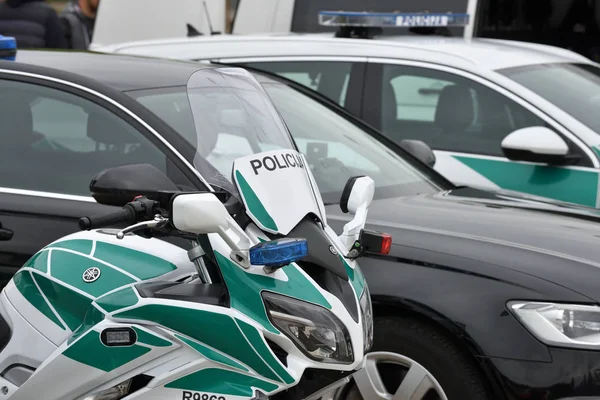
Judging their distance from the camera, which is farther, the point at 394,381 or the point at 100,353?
the point at 394,381

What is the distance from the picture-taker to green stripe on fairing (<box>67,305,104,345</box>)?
2.52 m

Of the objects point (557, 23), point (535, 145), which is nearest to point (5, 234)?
point (535, 145)

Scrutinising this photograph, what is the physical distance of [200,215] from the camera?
7.36 ft

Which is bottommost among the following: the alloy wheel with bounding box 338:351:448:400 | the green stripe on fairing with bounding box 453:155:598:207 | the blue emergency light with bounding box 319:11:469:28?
the alloy wheel with bounding box 338:351:448:400

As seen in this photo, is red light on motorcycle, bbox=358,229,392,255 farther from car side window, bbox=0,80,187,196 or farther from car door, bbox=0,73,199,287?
car side window, bbox=0,80,187,196

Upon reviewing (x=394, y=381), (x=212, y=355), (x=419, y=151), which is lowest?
(x=394, y=381)

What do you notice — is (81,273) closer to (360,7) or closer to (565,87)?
(565,87)

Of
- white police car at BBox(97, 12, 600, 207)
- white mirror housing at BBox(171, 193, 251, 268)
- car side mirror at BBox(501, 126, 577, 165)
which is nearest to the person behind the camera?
white mirror housing at BBox(171, 193, 251, 268)

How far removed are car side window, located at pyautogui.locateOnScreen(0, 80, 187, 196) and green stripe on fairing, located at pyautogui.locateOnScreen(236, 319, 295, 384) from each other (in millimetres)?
1343

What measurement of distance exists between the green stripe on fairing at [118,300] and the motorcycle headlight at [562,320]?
4.08 feet

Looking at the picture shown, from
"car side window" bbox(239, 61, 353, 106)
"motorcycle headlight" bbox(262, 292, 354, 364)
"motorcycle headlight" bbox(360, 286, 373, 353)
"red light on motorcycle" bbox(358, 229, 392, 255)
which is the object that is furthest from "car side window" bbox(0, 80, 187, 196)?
"car side window" bbox(239, 61, 353, 106)

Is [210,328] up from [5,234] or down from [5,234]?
up

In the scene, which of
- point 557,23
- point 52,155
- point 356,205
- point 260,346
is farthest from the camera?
point 557,23

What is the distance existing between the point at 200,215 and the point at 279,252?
0.18 m
